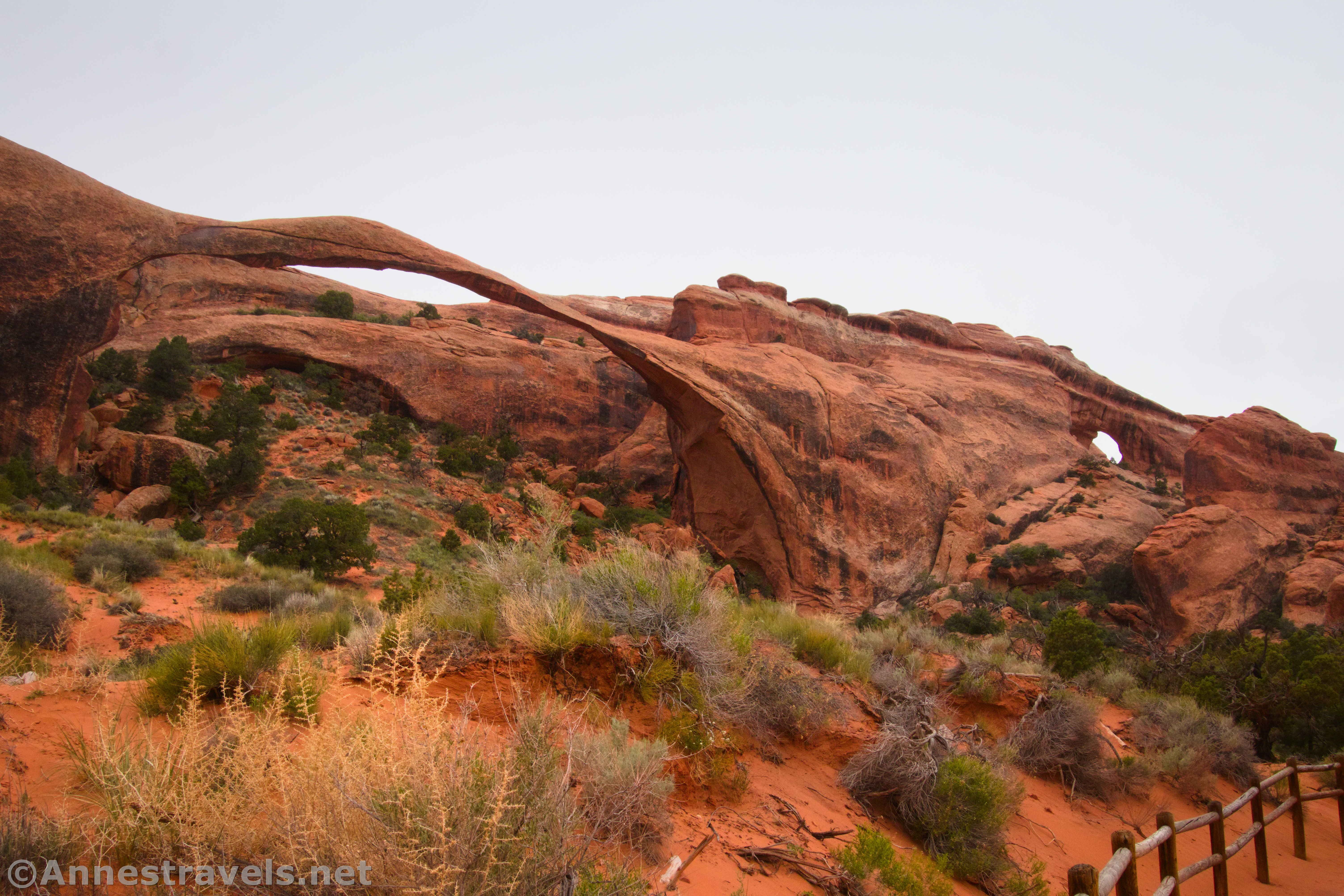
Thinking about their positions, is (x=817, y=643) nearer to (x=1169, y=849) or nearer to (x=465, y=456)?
(x=1169, y=849)

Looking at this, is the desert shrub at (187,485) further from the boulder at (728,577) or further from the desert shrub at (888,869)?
the desert shrub at (888,869)

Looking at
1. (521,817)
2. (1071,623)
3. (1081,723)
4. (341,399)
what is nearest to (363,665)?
(521,817)

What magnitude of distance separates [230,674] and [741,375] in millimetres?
16030

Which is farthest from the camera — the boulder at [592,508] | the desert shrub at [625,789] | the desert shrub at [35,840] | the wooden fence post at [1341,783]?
the boulder at [592,508]

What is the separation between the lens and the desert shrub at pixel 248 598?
8.63 m

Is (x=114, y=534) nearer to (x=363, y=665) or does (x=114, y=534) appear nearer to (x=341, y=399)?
(x=363, y=665)

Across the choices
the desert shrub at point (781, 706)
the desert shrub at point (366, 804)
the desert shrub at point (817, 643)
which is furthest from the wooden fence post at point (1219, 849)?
the desert shrub at point (366, 804)

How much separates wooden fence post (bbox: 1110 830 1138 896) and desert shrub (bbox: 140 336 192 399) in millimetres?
21535

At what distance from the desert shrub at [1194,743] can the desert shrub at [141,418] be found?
816 inches

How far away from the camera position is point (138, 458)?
1537 centimetres

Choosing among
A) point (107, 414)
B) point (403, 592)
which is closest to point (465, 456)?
point (107, 414)

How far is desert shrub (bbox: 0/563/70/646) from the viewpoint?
5.80 meters

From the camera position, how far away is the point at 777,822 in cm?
497

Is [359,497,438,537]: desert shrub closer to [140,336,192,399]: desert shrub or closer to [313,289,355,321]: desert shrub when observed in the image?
[140,336,192,399]: desert shrub
